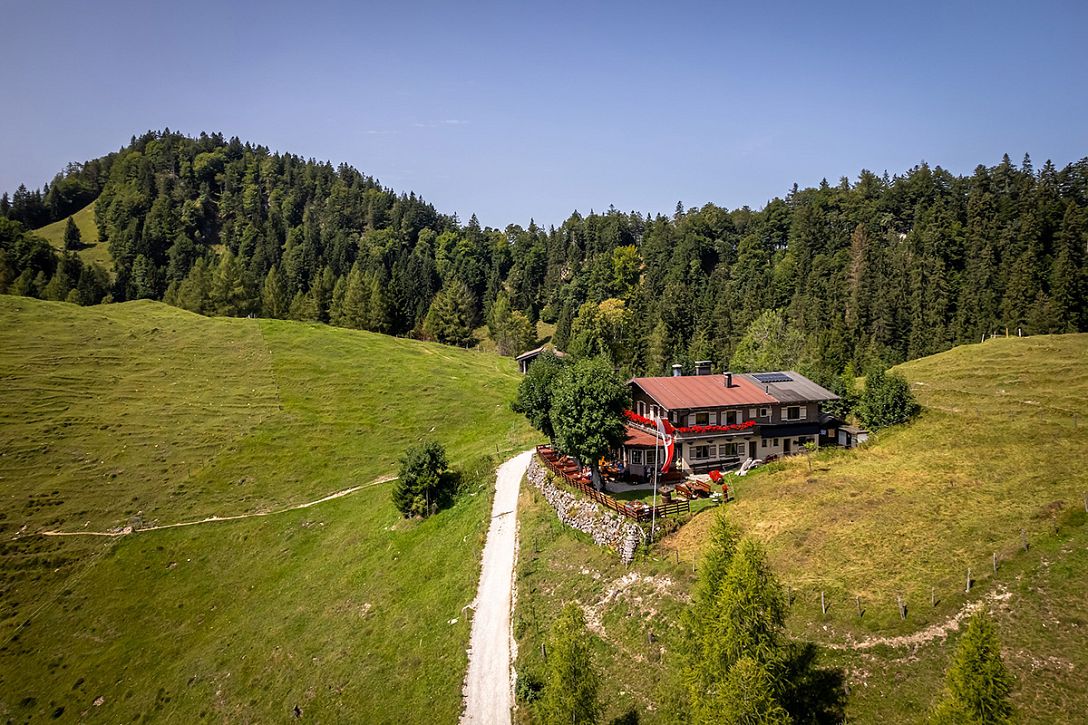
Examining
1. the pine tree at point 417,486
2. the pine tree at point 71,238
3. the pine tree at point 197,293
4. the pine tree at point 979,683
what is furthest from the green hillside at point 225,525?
the pine tree at point 71,238

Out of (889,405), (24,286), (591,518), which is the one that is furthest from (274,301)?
(889,405)

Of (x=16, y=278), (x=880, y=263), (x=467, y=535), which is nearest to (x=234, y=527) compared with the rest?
(x=467, y=535)

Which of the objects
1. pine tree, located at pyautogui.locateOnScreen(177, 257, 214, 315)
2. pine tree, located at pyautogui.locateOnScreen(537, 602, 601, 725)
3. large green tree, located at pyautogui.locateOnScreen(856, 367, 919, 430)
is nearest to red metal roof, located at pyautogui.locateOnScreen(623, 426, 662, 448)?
large green tree, located at pyautogui.locateOnScreen(856, 367, 919, 430)

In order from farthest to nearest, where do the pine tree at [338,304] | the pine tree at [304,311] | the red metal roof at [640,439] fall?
the pine tree at [304,311] → the pine tree at [338,304] → the red metal roof at [640,439]

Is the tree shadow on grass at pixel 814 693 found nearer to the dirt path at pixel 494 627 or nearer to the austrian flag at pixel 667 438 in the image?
the dirt path at pixel 494 627

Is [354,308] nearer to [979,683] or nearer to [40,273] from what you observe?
[40,273]

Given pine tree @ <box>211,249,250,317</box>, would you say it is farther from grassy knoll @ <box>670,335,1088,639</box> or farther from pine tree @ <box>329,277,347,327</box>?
grassy knoll @ <box>670,335,1088,639</box>
